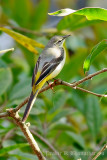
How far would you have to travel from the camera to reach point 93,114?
260 centimetres

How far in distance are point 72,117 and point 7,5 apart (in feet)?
4.16

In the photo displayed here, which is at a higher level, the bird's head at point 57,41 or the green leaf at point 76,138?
the bird's head at point 57,41

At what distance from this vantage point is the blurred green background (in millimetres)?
2162

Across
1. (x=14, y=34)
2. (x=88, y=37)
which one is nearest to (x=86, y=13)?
(x=14, y=34)

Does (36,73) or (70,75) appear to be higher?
(36,73)

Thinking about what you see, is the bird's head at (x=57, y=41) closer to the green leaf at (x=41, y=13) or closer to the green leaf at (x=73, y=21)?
the green leaf at (x=73, y=21)

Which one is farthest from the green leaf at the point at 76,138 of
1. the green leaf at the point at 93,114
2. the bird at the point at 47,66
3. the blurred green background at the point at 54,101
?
the bird at the point at 47,66

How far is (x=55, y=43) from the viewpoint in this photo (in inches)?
103

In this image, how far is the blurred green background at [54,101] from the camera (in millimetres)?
2162

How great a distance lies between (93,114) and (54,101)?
57 centimetres

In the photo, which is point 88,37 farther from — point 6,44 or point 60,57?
point 60,57

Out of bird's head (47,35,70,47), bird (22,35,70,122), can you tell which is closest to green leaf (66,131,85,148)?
bird (22,35,70,122)

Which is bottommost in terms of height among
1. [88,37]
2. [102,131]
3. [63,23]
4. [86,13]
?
[102,131]

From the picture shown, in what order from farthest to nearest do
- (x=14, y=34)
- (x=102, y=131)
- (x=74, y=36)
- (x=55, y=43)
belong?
(x=74, y=36), (x=102, y=131), (x=55, y=43), (x=14, y=34)
